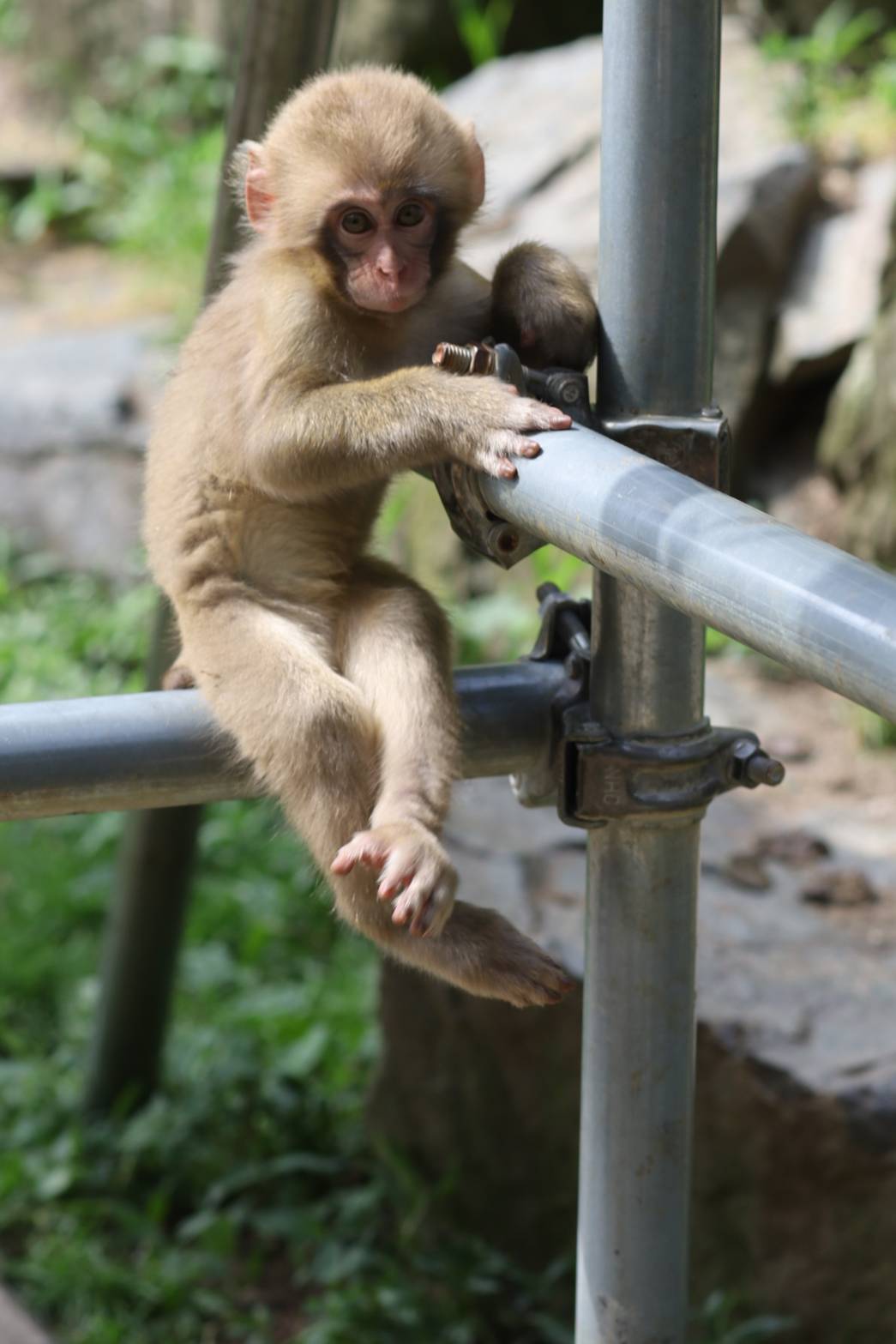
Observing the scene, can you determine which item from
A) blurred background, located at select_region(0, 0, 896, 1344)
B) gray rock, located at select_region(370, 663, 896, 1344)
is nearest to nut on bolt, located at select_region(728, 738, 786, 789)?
blurred background, located at select_region(0, 0, 896, 1344)

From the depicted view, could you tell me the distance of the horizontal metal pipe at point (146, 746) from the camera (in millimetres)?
2041

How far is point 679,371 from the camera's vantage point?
6.97ft

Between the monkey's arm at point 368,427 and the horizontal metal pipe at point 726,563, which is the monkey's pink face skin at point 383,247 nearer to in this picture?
the monkey's arm at point 368,427

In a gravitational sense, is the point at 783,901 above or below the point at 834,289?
below

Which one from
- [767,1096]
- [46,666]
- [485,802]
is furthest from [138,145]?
[767,1096]

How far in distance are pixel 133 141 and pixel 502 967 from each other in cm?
919

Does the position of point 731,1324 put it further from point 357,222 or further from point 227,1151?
point 357,222

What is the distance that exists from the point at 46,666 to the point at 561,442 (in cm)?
551

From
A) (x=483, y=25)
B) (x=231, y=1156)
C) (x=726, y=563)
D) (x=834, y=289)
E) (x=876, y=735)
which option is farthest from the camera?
(x=483, y=25)

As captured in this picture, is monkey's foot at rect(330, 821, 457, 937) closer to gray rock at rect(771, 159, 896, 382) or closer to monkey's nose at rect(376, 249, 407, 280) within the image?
monkey's nose at rect(376, 249, 407, 280)

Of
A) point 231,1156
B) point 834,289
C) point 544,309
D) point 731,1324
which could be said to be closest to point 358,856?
point 544,309

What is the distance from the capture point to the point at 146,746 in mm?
2113

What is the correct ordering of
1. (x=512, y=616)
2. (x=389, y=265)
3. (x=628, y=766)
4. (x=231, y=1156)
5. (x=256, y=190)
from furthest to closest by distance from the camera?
(x=512, y=616) < (x=231, y=1156) < (x=256, y=190) < (x=389, y=265) < (x=628, y=766)

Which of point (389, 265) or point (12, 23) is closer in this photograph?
point (389, 265)
